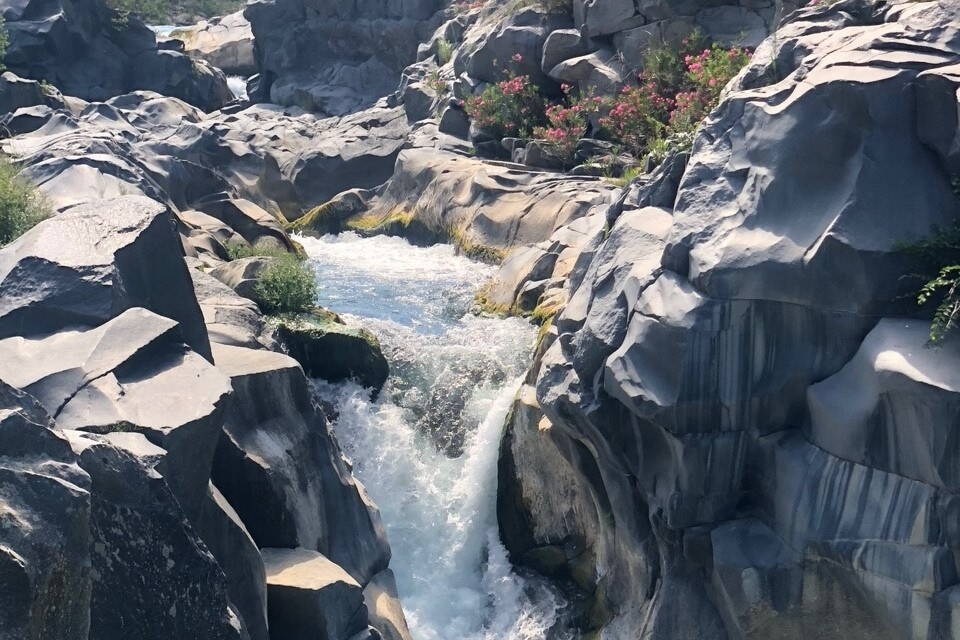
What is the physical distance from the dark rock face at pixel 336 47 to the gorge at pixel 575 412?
21.6 meters

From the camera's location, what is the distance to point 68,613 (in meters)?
5.08

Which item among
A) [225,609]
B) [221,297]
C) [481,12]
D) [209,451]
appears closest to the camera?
[225,609]

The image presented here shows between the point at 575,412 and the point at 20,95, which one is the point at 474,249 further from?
the point at 20,95

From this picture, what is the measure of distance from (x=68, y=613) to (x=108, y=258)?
153 inches

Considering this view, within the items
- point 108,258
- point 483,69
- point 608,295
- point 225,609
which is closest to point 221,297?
point 108,258

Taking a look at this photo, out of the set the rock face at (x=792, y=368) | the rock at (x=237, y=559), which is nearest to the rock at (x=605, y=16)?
the rock face at (x=792, y=368)

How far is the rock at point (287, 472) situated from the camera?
8.56 metres

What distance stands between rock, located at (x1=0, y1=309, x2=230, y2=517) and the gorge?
1.0 inches

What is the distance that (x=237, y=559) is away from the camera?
753 cm

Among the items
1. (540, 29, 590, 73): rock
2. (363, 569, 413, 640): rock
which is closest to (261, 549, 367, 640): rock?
(363, 569, 413, 640): rock

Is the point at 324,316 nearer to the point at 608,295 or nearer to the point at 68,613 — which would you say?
the point at 608,295

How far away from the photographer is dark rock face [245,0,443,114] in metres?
35.3

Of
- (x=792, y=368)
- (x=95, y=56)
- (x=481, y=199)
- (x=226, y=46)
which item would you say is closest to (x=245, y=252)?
(x=481, y=199)

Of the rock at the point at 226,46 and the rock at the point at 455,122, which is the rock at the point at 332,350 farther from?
the rock at the point at 226,46
